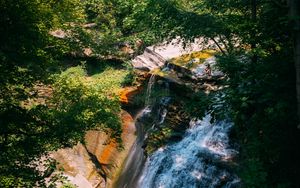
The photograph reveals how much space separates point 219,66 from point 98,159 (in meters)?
13.5

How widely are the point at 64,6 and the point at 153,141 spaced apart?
7434 millimetres

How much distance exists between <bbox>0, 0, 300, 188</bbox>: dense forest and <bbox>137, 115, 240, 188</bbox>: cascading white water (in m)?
0.90

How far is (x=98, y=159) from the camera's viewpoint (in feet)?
69.2

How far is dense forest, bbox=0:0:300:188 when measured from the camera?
7.26 meters

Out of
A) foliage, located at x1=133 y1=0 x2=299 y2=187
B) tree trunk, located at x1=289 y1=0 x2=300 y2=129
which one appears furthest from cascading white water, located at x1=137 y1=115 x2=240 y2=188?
tree trunk, located at x1=289 y1=0 x2=300 y2=129

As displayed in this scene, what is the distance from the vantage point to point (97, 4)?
31.1 m

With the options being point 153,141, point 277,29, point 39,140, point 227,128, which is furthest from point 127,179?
point 277,29

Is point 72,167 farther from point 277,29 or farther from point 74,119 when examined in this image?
point 277,29

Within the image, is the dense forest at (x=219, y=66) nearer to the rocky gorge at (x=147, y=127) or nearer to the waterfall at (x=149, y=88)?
A: the rocky gorge at (x=147, y=127)

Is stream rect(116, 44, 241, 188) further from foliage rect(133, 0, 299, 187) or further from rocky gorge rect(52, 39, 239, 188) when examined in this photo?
foliage rect(133, 0, 299, 187)

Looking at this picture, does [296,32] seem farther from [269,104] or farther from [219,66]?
[219,66]

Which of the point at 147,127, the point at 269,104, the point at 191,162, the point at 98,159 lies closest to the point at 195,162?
the point at 191,162

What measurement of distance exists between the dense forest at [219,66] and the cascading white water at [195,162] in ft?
2.97

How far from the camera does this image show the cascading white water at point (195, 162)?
13.1m
